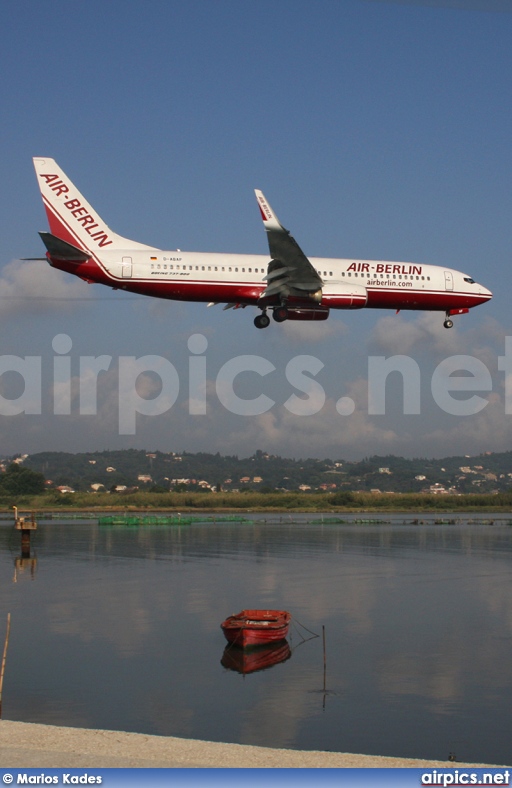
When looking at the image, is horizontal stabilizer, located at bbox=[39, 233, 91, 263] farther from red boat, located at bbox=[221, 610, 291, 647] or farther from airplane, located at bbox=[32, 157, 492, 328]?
red boat, located at bbox=[221, 610, 291, 647]

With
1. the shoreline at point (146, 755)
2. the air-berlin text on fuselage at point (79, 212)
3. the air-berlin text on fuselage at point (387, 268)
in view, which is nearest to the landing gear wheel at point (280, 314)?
the air-berlin text on fuselage at point (387, 268)

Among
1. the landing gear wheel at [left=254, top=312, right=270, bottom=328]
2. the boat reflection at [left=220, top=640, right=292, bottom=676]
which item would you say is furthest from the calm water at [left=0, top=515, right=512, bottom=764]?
the landing gear wheel at [left=254, top=312, right=270, bottom=328]

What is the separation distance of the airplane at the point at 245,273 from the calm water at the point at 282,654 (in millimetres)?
20699

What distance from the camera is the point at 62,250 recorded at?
5050 centimetres

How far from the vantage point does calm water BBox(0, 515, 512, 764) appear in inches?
1655

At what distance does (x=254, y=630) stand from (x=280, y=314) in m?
19.4

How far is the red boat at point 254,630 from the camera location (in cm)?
5728

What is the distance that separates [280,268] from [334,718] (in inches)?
960

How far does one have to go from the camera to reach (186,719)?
43062 millimetres

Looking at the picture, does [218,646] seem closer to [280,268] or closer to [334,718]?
[334,718]

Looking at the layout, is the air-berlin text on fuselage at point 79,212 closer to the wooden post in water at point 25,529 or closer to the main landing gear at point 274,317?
the main landing gear at point 274,317

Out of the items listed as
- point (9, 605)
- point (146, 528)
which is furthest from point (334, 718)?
point (146, 528)

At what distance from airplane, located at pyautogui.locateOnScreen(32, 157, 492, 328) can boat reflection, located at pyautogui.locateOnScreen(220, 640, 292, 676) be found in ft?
64.7

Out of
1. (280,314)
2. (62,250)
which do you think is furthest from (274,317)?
(62,250)
